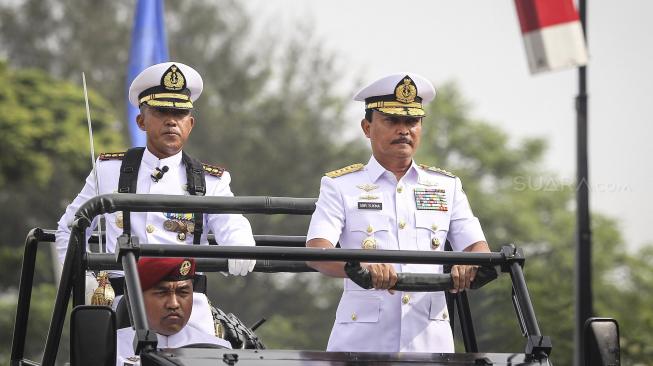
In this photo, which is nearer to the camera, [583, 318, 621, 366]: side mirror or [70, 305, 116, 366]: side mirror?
[70, 305, 116, 366]: side mirror

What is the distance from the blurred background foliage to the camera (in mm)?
38781

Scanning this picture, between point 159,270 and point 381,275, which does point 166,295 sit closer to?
point 159,270

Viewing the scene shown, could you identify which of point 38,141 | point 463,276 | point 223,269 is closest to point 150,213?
point 223,269

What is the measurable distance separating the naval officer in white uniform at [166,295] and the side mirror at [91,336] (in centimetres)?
84

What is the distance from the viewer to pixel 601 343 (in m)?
4.85

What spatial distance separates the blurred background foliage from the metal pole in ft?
71.4

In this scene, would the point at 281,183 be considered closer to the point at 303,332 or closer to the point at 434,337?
the point at 303,332

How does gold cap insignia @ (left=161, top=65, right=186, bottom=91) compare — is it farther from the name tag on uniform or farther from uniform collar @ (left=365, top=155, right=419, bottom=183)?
the name tag on uniform

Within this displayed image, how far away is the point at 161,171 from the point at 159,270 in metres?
1.55

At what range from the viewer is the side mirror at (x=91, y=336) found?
4.50m

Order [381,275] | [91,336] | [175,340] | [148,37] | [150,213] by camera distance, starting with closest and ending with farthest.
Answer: [91,336], [381,275], [175,340], [150,213], [148,37]

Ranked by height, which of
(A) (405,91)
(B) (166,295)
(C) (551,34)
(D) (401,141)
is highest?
(C) (551,34)

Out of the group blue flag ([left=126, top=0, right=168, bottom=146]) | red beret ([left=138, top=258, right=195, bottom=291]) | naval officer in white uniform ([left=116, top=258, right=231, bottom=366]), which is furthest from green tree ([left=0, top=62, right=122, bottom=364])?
red beret ([left=138, top=258, right=195, bottom=291])

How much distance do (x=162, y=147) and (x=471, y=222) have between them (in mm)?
1564
